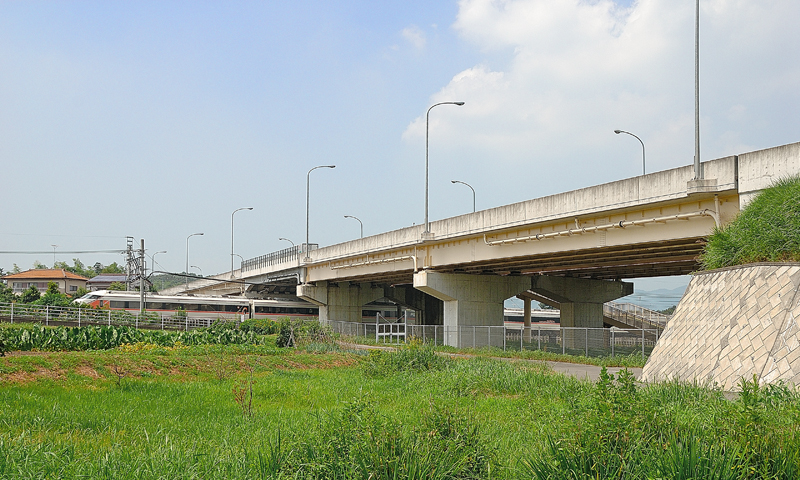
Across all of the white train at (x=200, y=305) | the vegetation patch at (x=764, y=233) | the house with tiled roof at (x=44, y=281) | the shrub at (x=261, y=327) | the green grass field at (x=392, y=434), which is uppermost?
the house with tiled roof at (x=44, y=281)

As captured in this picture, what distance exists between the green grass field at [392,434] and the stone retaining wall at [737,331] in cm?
190

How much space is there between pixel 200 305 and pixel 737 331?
56441 mm

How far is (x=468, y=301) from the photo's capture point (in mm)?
39375

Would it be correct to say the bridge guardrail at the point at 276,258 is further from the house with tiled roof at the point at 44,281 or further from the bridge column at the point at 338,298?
the house with tiled roof at the point at 44,281

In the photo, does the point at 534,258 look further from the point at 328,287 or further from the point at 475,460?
the point at 328,287

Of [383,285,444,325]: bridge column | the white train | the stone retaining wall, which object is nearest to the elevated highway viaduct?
[383,285,444,325]: bridge column

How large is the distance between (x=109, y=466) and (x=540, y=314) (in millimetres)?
88824

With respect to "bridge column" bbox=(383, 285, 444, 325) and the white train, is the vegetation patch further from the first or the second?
"bridge column" bbox=(383, 285, 444, 325)

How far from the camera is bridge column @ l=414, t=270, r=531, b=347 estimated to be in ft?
124

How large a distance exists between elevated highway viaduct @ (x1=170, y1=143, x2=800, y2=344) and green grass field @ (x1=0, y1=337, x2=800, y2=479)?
11.1m

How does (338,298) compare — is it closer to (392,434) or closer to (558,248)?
(558,248)

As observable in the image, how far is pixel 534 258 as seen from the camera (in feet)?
104

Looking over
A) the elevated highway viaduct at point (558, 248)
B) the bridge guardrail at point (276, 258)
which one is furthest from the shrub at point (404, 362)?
the bridge guardrail at point (276, 258)

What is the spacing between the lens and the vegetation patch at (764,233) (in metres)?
14.6
